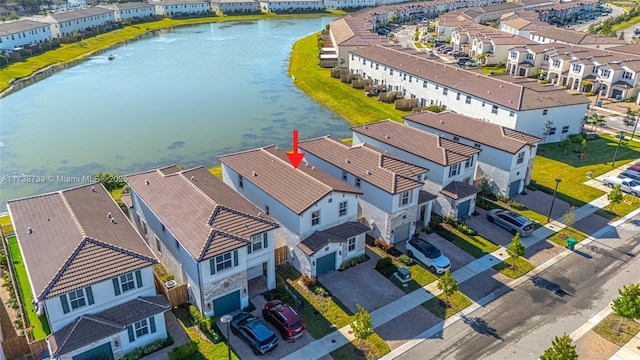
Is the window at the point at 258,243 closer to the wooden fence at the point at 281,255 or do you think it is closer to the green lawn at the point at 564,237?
the wooden fence at the point at 281,255

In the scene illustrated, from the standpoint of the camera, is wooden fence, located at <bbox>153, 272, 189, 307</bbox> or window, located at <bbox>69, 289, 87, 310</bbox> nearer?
window, located at <bbox>69, 289, 87, 310</bbox>

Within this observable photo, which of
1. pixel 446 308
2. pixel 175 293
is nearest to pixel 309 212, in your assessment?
pixel 175 293

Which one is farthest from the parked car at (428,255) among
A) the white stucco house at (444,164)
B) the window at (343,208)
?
the white stucco house at (444,164)

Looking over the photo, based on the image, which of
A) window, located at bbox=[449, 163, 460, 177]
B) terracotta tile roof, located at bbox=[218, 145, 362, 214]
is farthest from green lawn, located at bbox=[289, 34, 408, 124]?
terracotta tile roof, located at bbox=[218, 145, 362, 214]

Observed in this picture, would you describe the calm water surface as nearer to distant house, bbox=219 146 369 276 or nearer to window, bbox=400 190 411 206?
distant house, bbox=219 146 369 276

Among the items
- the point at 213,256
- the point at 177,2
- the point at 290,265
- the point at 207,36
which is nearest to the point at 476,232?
the point at 290,265
